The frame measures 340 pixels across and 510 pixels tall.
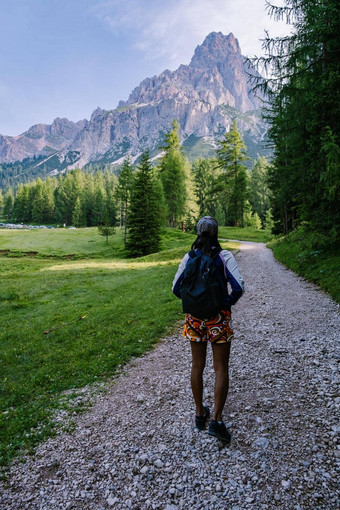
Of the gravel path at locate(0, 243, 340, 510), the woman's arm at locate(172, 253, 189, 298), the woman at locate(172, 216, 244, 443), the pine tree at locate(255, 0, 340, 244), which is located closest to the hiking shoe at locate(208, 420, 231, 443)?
the woman at locate(172, 216, 244, 443)

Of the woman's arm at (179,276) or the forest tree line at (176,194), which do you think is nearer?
the woman's arm at (179,276)

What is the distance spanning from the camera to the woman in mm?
3758

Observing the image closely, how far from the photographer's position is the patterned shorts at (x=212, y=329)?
12.4 ft

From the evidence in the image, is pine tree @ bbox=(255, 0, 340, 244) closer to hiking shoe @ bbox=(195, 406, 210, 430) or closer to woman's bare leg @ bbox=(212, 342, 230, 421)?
woman's bare leg @ bbox=(212, 342, 230, 421)

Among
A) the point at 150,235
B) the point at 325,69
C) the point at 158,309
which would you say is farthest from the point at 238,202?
the point at 158,309

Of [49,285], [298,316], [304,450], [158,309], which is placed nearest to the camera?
[304,450]

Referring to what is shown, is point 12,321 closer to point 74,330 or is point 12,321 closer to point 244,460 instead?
point 74,330

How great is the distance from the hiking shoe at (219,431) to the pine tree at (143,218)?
31419mm

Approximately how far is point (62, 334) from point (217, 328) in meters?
7.36

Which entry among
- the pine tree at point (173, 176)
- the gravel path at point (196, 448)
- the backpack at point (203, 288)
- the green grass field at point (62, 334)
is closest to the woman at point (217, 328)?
the backpack at point (203, 288)

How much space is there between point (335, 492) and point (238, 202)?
2212 inches

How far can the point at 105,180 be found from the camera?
5669 inches

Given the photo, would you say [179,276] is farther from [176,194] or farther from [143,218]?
[176,194]

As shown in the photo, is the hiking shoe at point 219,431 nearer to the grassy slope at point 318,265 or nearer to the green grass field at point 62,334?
the green grass field at point 62,334
